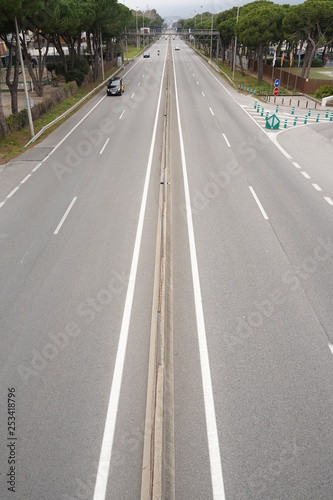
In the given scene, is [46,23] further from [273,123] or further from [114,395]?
[114,395]

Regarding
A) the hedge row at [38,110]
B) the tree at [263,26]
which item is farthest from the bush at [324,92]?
the hedge row at [38,110]

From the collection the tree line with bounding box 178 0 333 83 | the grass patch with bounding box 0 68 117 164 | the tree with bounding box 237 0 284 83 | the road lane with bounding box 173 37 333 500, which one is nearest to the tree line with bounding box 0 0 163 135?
the grass patch with bounding box 0 68 117 164

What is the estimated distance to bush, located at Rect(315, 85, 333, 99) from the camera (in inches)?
1575

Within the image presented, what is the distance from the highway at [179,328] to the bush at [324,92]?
1031 inches

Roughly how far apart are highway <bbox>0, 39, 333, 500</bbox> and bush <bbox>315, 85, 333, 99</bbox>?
26178mm

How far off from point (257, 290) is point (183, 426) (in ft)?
15.1

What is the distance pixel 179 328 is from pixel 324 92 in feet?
134

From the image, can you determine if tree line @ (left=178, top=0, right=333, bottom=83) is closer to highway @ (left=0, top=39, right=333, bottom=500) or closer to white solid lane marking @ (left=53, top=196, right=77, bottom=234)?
highway @ (left=0, top=39, right=333, bottom=500)

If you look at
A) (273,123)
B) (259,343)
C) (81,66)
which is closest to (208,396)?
(259,343)

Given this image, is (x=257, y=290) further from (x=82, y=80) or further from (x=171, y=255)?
(x=82, y=80)

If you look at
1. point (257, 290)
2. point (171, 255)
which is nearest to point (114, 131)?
point (171, 255)

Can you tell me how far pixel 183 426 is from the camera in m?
6.44

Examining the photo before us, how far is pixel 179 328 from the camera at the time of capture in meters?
8.65

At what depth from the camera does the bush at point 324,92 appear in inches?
1575
